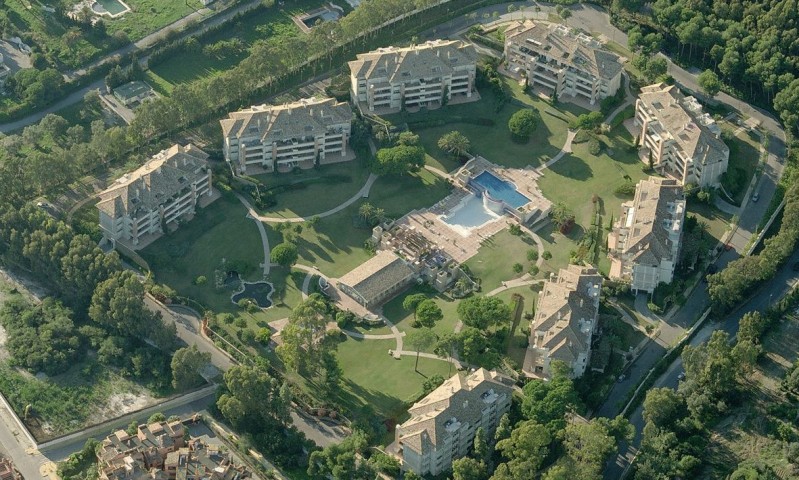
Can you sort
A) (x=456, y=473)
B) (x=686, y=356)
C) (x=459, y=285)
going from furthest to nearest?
(x=459, y=285) < (x=686, y=356) < (x=456, y=473)

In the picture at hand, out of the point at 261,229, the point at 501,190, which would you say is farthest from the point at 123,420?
the point at 501,190

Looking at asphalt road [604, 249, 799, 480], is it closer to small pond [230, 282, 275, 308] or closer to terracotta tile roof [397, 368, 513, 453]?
terracotta tile roof [397, 368, 513, 453]

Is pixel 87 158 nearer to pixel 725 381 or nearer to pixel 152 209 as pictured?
pixel 152 209

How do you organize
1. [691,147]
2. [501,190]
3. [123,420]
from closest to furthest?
[123,420] → [691,147] → [501,190]

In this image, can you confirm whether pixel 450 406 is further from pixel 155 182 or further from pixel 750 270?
pixel 155 182

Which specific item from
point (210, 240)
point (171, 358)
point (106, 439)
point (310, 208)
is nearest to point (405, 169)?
point (310, 208)

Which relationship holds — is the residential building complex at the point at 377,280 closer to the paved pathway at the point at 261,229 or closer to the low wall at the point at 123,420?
the paved pathway at the point at 261,229
